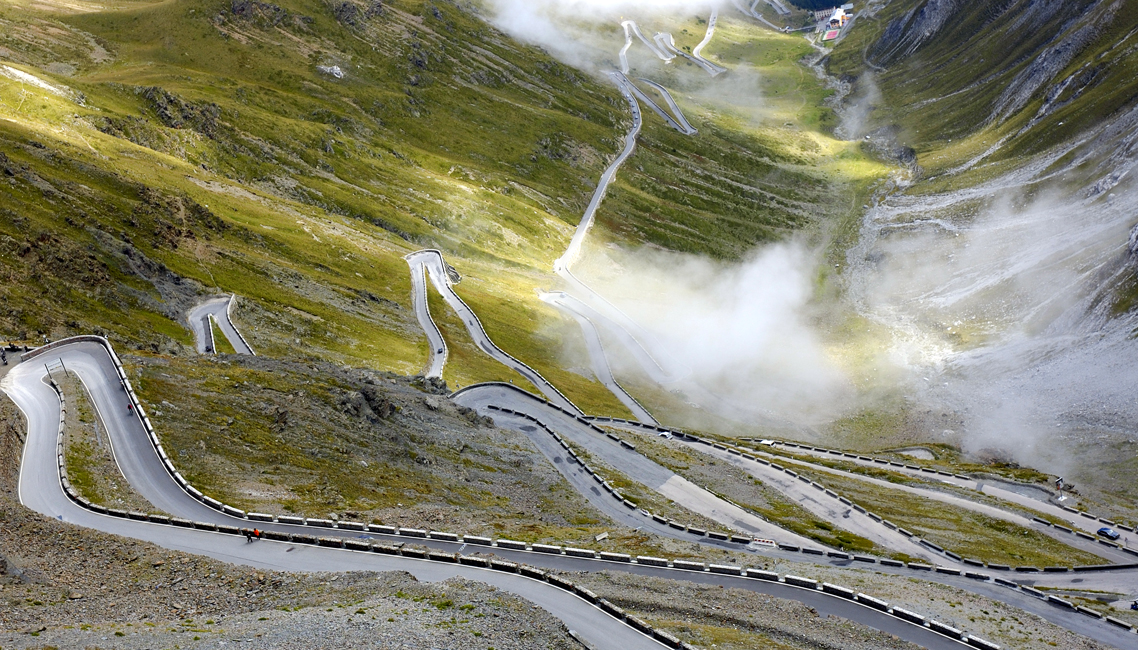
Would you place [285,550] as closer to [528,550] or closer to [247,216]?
[528,550]

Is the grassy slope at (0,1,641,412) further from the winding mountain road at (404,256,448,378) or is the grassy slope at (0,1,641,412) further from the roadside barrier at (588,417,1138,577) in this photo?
the roadside barrier at (588,417,1138,577)

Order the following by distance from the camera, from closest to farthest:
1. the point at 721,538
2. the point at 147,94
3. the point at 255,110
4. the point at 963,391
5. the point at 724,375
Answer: the point at 721,538, the point at 963,391, the point at 724,375, the point at 147,94, the point at 255,110

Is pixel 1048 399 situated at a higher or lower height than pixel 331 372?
higher

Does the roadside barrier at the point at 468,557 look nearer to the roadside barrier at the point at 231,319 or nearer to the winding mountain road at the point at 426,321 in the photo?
the roadside barrier at the point at 231,319

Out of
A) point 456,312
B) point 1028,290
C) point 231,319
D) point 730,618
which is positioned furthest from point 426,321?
point 1028,290

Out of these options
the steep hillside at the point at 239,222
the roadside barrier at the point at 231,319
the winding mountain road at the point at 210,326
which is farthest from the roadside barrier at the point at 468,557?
the roadside barrier at the point at 231,319

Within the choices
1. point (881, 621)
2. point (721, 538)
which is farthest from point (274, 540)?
point (881, 621)

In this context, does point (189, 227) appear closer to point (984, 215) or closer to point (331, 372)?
point (331, 372)

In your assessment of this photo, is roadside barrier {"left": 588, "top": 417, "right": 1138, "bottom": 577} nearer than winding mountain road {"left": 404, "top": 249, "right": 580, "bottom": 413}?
Yes

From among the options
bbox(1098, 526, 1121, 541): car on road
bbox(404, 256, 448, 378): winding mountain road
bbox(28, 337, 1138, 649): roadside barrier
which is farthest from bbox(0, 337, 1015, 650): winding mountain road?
bbox(404, 256, 448, 378): winding mountain road
